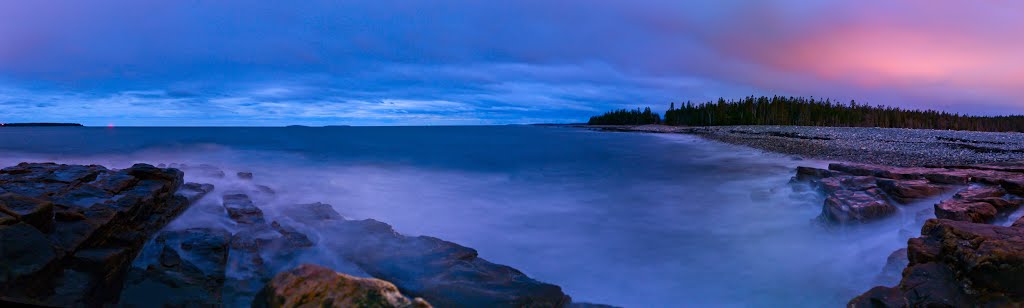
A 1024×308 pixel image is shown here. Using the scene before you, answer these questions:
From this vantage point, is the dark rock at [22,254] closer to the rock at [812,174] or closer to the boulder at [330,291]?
the boulder at [330,291]

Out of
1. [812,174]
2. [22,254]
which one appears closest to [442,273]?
[22,254]

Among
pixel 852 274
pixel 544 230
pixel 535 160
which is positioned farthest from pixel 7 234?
pixel 535 160

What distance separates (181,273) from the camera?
183 inches

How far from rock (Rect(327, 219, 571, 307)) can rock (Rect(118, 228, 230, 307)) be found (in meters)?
1.35

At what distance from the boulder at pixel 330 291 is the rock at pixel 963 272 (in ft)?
12.5

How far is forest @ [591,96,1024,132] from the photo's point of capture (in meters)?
Result: 43.1

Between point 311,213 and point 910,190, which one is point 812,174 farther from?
point 311,213

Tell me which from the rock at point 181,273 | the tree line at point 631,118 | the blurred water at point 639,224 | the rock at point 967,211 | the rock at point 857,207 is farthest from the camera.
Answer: the tree line at point 631,118

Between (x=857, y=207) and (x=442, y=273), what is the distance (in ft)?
18.9

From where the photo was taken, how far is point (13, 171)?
664 cm

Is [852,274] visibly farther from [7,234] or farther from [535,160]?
[535,160]

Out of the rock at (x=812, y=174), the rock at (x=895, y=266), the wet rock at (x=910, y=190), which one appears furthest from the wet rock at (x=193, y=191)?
the rock at (x=812, y=174)

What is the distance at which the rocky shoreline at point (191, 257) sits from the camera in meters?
3.61

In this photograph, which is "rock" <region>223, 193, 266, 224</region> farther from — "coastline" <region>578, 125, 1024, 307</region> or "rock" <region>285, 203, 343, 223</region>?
"coastline" <region>578, 125, 1024, 307</region>
